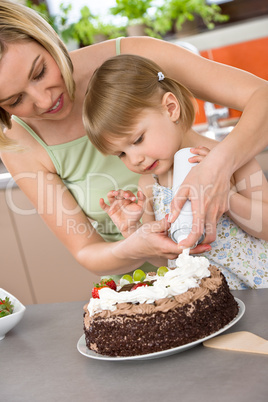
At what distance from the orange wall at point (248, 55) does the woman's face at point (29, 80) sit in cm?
A: 199

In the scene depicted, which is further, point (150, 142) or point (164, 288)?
point (150, 142)

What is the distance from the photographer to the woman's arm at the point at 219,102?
1174mm

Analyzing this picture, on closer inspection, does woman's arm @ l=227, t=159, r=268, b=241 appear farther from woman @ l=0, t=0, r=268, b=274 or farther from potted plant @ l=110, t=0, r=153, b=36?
potted plant @ l=110, t=0, r=153, b=36

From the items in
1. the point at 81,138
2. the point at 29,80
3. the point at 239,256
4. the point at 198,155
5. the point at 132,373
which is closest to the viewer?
the point at 132,373

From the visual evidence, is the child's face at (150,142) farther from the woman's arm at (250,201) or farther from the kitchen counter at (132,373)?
the kitchen counter at (132,373)

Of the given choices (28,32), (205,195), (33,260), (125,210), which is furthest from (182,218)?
(33,260)

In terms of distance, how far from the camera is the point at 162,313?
100cm

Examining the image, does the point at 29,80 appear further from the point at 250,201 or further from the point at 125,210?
the point at 250,201

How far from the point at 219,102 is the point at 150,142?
0.31 meters

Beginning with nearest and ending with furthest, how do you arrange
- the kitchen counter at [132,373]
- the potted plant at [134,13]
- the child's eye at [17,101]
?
the kitchen counter at [132,373]
the child's eye at [17,101]
the potted plant at [134,13]

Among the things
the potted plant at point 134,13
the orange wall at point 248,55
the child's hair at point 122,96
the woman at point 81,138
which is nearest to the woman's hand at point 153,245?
the woman at point 81,138

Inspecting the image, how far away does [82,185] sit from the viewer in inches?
70.9

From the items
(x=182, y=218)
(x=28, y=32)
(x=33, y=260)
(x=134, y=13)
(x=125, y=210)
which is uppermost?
(x=28, y=32)

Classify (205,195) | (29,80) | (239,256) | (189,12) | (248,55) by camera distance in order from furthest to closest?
(189,12), (248,55), (239,256), (29,80), (205,195)
